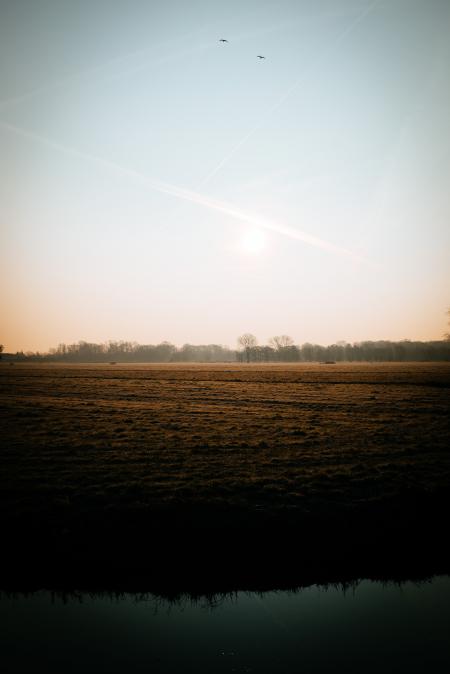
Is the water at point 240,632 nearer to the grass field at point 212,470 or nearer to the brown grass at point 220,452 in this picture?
the grass field at point 212,470

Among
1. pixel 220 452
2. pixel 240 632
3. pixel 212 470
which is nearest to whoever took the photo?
pixel 240 632

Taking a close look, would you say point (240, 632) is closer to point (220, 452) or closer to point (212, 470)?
point (212, 470)

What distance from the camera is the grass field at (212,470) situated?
41.2 ft

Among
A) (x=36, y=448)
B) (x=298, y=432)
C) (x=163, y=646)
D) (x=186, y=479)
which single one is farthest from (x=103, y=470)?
(x=298, y=432)

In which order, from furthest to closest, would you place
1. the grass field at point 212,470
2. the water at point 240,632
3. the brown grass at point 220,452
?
1. the brown grass at point 220,452
2. the grass field at point 212,470
3. the water at point 240,632

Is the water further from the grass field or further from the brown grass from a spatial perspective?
the brown grass

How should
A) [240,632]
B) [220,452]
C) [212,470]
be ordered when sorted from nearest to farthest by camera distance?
[240,632]
[212,470]
[220,452]

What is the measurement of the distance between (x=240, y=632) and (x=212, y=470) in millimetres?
7668

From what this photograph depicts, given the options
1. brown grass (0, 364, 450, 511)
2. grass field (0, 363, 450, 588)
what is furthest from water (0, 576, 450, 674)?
brown grass (0, 364, 450, 511)

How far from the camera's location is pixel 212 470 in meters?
16.7

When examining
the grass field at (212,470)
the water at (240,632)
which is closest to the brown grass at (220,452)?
the grass field at (212,470)

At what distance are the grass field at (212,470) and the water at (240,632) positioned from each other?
6.66ft

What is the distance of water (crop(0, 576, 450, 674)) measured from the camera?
323 inches

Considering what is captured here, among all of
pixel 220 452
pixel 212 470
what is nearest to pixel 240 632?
pixel 212 470
